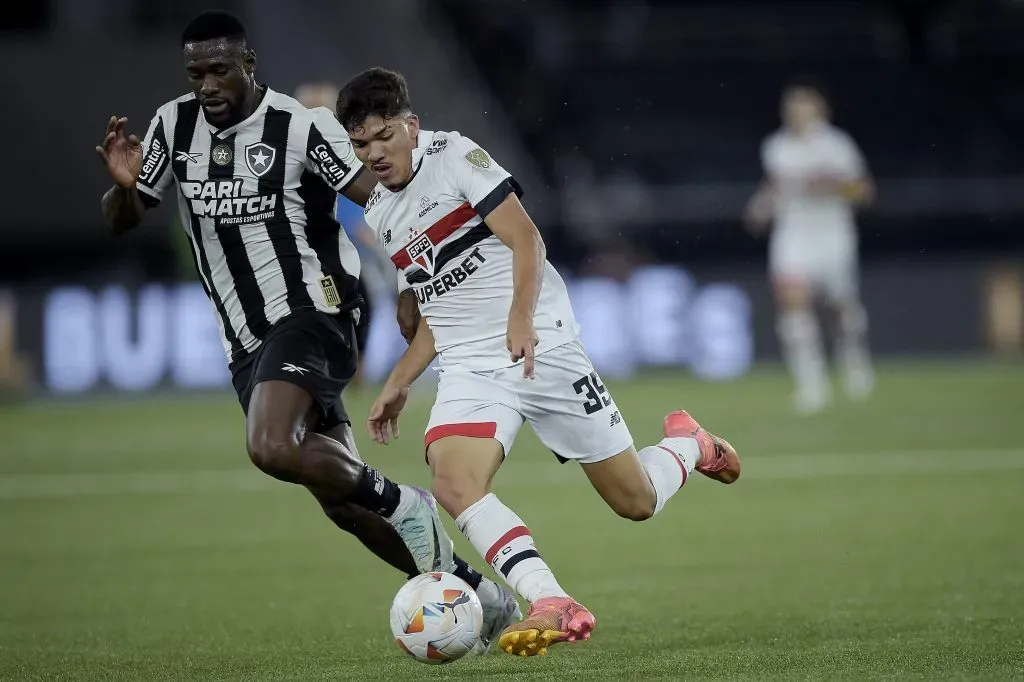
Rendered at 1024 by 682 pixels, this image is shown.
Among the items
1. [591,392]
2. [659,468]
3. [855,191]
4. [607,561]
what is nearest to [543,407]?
[591,392]

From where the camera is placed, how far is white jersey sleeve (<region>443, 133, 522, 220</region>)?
4.91 m

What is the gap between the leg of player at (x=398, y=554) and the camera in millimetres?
5156

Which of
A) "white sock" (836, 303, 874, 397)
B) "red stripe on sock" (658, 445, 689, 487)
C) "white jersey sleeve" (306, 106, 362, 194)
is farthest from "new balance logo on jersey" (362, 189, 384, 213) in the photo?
"white sock" (836, 303, 874, 397)

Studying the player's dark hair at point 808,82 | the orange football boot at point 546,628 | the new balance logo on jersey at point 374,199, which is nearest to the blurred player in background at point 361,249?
the new balance logo on jersey at point 374,199

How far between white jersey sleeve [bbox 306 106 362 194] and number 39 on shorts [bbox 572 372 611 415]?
1.04 meters

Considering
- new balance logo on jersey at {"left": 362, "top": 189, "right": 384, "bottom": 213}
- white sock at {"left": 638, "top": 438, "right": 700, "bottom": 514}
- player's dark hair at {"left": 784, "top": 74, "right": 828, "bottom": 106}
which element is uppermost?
player's dark hair at {"left": 784, "top": 74, "right": 828, "bottom": 106}

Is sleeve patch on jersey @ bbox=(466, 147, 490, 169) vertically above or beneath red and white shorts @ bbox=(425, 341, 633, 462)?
above

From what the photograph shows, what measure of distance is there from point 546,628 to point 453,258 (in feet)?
4.36

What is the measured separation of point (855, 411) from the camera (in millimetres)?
12781

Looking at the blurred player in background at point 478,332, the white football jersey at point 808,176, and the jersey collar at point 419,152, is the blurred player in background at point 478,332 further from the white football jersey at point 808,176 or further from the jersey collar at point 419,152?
the white football jersey at point 808,176

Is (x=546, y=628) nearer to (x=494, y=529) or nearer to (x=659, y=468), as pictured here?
(x=494, y=529)

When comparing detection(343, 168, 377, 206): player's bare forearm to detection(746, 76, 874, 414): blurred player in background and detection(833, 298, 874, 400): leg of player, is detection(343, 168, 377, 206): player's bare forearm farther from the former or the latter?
detection(833, 298, 874, 400): leg of player

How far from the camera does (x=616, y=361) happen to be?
16516mm

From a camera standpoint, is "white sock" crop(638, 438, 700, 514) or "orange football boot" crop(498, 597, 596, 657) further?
"white sock" crop(638, 438, 700, 514)
